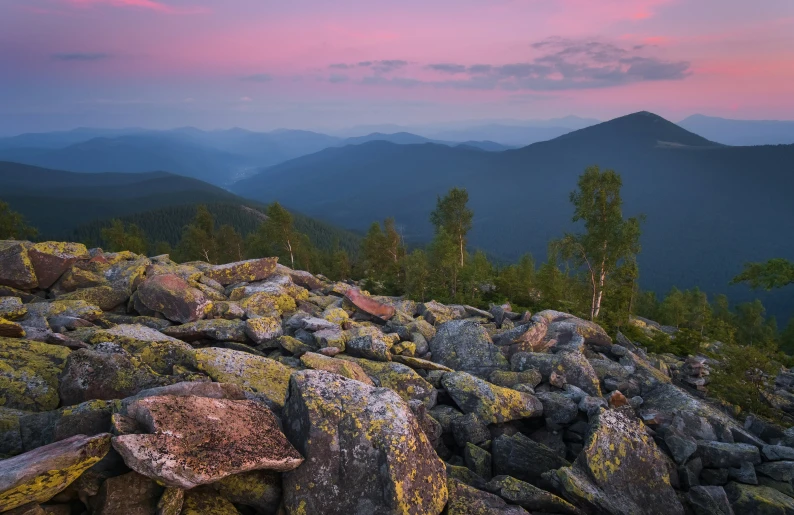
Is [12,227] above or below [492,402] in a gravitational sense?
below

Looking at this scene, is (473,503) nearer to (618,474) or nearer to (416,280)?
(618,474)

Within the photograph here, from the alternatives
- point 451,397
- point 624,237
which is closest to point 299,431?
point 451,397

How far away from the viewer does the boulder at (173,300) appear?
16891 mm

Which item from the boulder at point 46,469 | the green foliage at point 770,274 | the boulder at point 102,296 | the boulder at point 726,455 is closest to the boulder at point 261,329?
the boulder at point 102,296

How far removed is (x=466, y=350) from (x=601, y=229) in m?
26.0

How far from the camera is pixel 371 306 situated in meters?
22.3

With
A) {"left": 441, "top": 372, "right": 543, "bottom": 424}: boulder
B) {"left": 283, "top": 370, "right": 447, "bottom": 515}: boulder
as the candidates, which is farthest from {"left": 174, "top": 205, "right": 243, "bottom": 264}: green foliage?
{"left": 283, "top": 370, "right": 447, "bottom": 515}: boulder

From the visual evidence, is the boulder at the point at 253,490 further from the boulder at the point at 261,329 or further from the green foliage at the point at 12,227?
the green foliage at the point at 12,227

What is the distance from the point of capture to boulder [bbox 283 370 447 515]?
7500 mm

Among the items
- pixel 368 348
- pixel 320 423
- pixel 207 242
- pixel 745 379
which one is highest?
pixel 320 423

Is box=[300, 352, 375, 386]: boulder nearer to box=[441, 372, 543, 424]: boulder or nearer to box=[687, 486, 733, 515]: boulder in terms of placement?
box=[441, 372, 543, 424]: boulder

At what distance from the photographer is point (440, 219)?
5547 centimetres

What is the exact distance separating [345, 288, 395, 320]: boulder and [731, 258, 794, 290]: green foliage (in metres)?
19.1

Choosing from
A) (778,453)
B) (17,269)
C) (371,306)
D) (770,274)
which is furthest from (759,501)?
(17,269)
